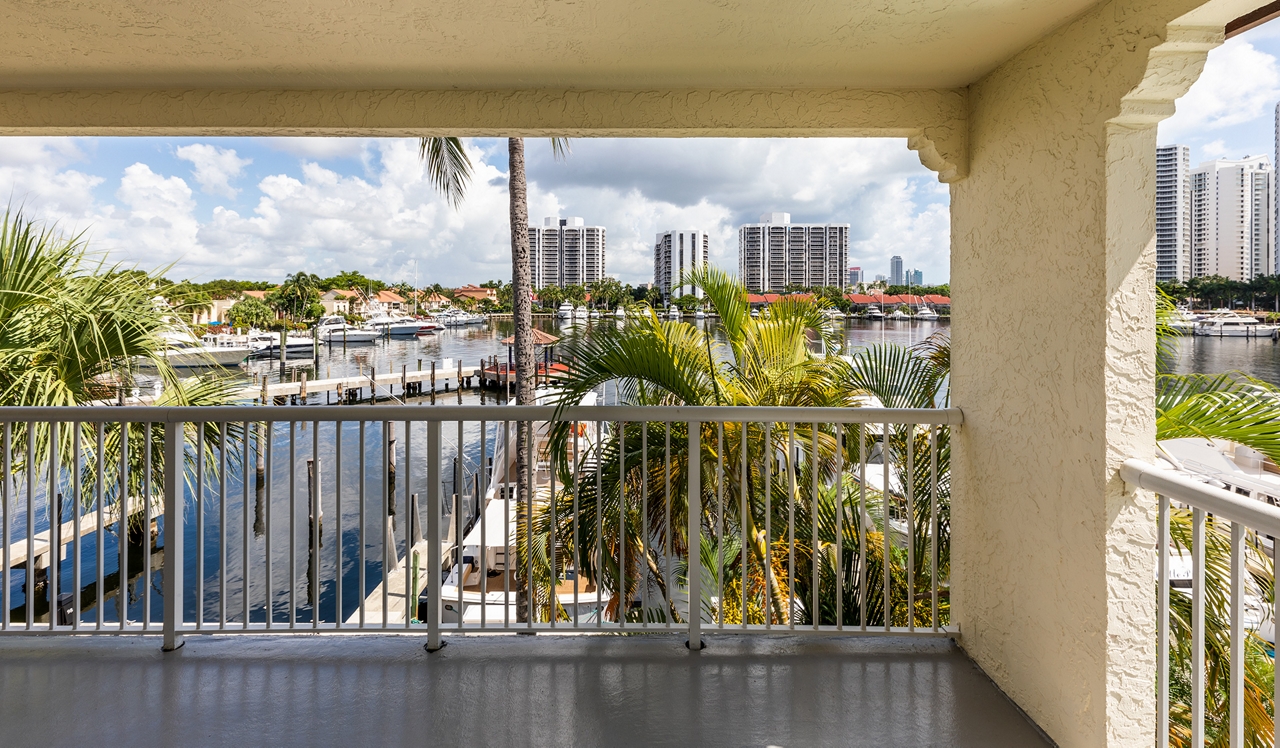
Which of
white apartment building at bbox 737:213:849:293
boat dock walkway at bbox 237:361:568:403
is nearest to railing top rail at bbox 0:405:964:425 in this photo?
white apartment building at bbox 737:213:849:293

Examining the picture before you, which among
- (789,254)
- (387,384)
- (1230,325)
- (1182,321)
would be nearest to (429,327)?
(387,384)

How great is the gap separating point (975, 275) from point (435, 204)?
30237 millimetres

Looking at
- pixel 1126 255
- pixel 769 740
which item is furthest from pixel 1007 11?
pixel 769 740

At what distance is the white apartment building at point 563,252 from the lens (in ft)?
33.8

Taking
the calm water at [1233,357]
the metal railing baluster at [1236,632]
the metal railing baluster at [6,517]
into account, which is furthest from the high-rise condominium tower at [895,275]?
the metal railing baluster at [6,517]

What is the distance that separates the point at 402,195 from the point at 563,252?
2318 cm

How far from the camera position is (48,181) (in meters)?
27.5

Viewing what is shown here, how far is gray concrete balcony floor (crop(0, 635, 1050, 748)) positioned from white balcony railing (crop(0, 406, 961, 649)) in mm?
99

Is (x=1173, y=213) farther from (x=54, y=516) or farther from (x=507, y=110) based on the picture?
(x=54, y=516)

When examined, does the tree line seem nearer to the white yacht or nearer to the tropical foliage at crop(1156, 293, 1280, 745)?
the tropical foliage at crop(1156, 293, 1280, 745)

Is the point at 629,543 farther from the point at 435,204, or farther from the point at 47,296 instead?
the point at 435,204

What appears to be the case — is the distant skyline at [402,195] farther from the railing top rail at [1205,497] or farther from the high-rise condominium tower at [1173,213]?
the railing top rail at [1205,497]

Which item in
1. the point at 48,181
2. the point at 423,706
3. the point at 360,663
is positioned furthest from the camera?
the point at 48,181

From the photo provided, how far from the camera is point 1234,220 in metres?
2.88
